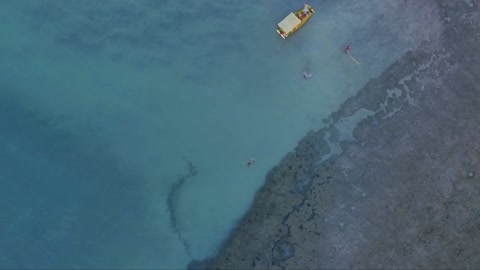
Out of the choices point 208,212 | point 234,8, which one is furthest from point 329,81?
point 208,212

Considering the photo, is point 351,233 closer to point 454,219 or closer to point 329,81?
point 454,219

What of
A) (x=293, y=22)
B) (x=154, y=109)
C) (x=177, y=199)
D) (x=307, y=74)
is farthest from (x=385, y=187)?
(x=154, y=109)

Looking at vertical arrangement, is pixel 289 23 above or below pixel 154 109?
below

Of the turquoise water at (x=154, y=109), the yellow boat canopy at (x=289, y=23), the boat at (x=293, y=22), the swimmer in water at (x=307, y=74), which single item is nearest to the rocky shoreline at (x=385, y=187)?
the turquoise water at (x=154, y=109)

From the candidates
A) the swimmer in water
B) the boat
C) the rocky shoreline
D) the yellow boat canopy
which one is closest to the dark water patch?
the rocky shoreline

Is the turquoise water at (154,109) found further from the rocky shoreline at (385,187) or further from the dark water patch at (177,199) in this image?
the rocky shoreline at (385,187)

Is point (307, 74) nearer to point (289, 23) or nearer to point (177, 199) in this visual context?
point (289, 23)

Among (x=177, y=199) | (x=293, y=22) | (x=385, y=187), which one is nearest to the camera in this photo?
(x=177, y=199)
